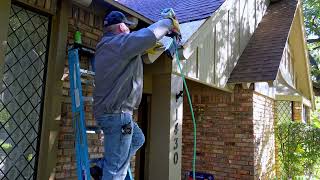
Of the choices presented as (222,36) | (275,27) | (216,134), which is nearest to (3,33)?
(222,36)

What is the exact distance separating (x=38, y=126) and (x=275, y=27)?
7.16 metres

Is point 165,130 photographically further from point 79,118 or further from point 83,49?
point 79,118

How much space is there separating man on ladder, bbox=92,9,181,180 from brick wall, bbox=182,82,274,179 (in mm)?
4870

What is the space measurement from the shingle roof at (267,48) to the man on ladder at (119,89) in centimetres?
446

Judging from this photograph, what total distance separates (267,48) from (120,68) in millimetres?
5907

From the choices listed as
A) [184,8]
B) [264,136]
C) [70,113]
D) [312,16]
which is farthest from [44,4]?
[312,16]

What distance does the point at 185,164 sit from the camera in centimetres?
833

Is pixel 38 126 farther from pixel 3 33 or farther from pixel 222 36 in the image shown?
pixel 222 36

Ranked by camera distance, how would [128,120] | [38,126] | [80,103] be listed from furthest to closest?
[38,126] → [80,103] → [128,120]

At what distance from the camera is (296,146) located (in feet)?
29.3

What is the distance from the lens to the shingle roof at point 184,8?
657 centimetres

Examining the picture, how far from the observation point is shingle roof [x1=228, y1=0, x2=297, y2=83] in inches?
282

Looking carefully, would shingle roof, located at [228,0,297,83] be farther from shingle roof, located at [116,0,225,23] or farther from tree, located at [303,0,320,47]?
tree, located at [303,0,320,47]

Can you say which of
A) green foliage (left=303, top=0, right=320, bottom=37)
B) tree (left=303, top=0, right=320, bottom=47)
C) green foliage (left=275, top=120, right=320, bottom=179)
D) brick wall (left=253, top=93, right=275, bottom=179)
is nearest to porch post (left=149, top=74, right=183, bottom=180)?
brick wall (left=253, top=93, right=275, bottom=179)
